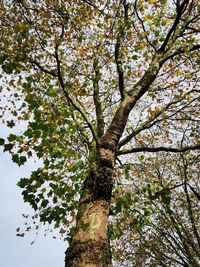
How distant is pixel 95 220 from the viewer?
201 inches

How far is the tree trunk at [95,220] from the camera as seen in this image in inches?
182

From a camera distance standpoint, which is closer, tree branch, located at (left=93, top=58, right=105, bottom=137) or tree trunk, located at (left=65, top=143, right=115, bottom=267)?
tree trunk, located at (left=65, top=143, right=115, bottom=267)

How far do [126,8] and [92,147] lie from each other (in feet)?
13.7

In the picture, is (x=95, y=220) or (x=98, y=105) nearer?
(x=95, y=220)

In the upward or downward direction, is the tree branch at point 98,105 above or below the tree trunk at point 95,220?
above

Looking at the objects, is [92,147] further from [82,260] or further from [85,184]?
[82,260]

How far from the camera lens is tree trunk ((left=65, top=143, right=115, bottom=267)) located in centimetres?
462

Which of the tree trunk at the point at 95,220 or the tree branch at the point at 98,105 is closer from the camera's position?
the tree trunk at the point at 95,220

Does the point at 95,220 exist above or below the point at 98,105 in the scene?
below

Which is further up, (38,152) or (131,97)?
(131,97)

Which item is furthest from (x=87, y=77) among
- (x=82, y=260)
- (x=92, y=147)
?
(x=82, y=260)

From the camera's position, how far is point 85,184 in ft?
19.3

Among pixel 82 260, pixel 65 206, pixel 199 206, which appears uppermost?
pixel 199 206

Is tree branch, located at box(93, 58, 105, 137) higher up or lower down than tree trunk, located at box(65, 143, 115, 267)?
higher up
